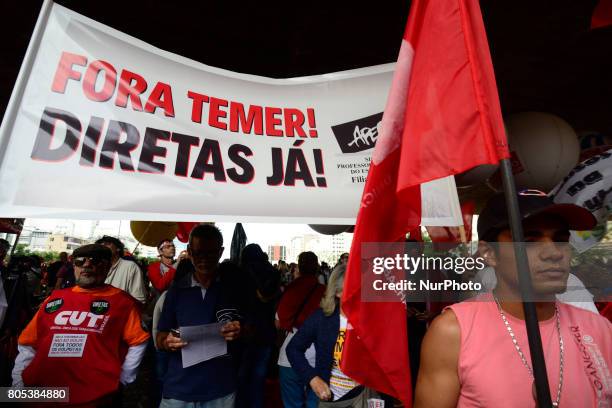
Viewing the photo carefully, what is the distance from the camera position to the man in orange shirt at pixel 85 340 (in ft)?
8.29

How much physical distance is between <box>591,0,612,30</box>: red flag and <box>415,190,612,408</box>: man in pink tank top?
181 centimetres

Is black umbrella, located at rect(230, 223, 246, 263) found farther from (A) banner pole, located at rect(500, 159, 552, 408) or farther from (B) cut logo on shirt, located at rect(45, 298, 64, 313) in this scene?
(A) banner pole, located at rect(500, 159, 552, 408)

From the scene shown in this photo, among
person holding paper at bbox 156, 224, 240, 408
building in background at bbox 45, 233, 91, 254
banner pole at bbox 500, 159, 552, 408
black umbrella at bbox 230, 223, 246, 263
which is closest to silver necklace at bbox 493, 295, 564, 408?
banner pole at bbox 500, 159, 552, 408

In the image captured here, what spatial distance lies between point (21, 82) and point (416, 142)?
1.59 metres

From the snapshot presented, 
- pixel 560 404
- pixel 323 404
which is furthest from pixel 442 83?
pixel 323 404

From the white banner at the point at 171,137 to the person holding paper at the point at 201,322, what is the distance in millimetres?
1006

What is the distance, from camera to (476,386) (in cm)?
131

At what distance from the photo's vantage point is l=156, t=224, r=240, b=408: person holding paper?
8.10 ft

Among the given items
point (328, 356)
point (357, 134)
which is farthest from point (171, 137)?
point (328, 356)

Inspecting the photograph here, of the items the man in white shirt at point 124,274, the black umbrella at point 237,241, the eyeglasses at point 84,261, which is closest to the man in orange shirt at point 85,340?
the eyeglasses at point 84,261

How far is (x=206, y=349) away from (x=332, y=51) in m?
2.64

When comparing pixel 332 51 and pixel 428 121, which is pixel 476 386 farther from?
pixel 332 51

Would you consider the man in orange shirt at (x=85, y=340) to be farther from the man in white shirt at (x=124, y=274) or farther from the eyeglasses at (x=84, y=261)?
the man in white shirt at (x=124, y=274)

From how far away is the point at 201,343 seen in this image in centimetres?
249
